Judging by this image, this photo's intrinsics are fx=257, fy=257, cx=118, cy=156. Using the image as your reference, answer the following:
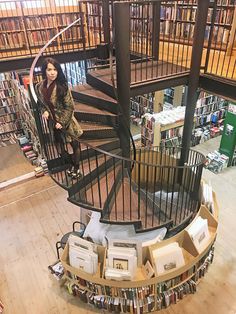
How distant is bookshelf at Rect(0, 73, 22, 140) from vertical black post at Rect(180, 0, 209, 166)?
456 centimetres

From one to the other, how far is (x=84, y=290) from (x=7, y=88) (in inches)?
219

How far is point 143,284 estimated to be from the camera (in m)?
2.99

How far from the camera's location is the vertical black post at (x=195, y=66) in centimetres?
324

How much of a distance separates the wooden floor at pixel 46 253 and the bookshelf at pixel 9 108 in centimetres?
247

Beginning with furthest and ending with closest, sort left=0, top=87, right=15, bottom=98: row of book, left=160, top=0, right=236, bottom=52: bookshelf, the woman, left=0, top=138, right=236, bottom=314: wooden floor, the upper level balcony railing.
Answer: left=0, top=87, right=15, bottom=98: row of book
left=160, top=0, right=236, bottom=52: bookshelf
the upper level balcony railing
left=0, top=138, right=236, bottom=314: wooden floor
the woman

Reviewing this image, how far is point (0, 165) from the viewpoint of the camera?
6.29 metres

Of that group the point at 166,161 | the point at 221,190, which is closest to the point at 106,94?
the point at 166,161

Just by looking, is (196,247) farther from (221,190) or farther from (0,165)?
(0,165)

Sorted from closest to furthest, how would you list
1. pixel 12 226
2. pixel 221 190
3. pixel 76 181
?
1. pixel 76 181
2. pixel 12 226
3. pixel 221 190

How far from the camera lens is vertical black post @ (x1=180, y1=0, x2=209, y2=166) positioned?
3.24 metres

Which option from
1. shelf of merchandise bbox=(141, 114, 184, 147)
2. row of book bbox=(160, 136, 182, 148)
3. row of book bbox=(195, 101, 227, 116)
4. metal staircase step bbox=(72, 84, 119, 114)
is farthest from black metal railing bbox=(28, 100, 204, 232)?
row of book bbox=(195, 101, 227, 116)

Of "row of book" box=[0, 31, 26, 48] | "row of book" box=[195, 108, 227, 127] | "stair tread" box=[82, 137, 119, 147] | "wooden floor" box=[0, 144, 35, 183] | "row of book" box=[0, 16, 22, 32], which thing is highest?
"row of book" box=[0, 16, 22, 32]

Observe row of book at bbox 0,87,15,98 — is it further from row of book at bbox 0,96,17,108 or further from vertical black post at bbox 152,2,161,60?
vertical black post at bbox 152,2,161,60

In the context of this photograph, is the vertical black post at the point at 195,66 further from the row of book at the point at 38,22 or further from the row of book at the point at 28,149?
the row of book at the point at 38,22
